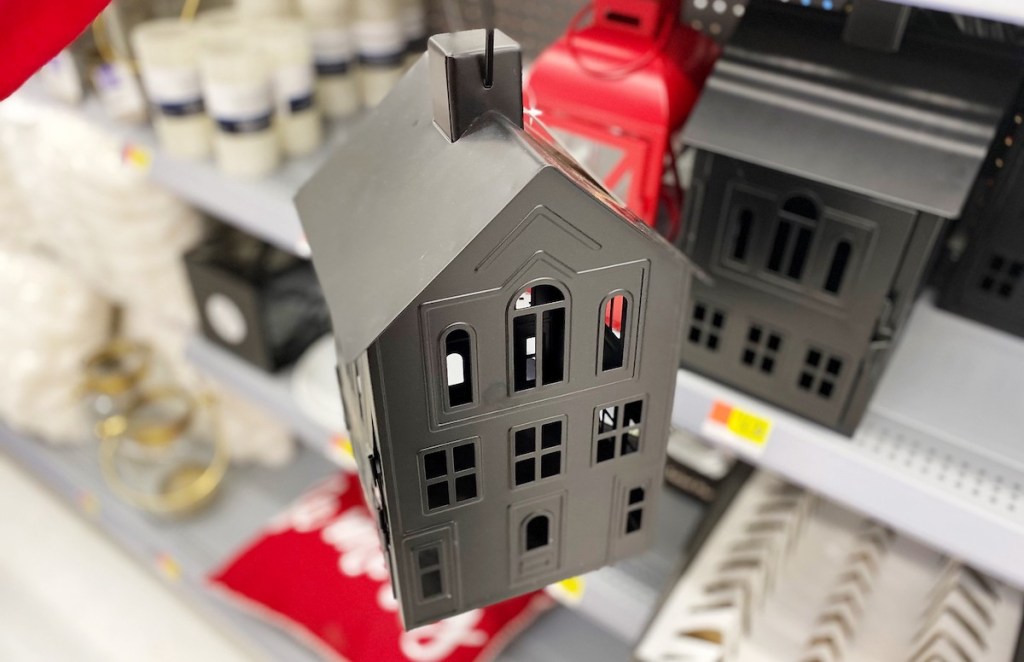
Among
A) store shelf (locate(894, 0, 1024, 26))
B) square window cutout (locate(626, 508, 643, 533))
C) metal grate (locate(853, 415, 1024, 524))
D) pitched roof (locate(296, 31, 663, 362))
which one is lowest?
metal grate (locate(853, 415, 1024, 524))

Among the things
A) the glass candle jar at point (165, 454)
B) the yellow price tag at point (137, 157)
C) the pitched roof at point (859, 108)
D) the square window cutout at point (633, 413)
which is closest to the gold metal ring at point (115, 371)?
the glass candle jar at point (165, 454)

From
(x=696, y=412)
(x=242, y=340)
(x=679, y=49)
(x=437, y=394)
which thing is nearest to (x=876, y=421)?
(x=696, y=412)

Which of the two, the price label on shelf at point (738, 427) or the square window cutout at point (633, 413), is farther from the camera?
the price label on shelf at point (738, 427)

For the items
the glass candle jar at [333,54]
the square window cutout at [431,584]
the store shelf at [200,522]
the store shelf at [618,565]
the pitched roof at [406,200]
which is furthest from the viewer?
the store shelf at [200,522]

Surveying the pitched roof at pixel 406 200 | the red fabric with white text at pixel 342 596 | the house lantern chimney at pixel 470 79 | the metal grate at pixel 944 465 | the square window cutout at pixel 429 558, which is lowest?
the red fabric with white text at pixel 342 596

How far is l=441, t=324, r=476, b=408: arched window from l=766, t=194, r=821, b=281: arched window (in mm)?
421

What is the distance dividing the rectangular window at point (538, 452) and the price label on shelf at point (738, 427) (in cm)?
43

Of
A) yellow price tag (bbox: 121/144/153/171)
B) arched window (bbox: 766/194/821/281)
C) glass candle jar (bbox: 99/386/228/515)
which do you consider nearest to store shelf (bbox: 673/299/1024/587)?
arched window (bbox: 766/194/821/281)

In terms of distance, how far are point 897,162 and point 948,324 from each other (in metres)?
0.39

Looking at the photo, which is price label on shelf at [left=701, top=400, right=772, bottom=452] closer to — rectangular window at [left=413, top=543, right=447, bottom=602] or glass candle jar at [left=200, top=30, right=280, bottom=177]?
rectangular window at [left=413, top=543, right=447, bottom=602]

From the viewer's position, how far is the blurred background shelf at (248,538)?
110cm

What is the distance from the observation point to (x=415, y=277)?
319 millimetres

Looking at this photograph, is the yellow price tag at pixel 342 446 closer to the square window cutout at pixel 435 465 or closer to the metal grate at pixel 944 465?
the metal grate at pixel 944 465

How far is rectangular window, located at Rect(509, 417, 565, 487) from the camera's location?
39 centimetres
